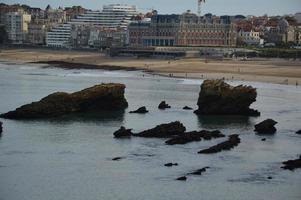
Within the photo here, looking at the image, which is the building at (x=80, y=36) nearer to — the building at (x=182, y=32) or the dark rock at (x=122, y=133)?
the building at (x=182, y=32)

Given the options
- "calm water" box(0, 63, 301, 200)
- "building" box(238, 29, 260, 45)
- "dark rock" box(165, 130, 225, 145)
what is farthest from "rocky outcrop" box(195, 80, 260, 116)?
"building" box(238, 29, 260, 45)

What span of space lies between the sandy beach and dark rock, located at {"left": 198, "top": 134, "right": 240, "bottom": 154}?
885 inches

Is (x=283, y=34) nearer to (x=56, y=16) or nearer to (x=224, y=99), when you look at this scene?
(x=56, y=16)

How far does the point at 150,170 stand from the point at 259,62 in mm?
42980

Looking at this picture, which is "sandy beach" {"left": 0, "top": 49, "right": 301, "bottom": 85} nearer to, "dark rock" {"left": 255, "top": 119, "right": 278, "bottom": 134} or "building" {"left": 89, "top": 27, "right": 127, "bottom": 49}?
"building" {"left": 89, "top": 27, "right": 127, "bottom": 49}

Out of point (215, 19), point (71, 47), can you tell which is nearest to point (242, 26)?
point (215, 19)

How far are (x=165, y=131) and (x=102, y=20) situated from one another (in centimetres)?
8023

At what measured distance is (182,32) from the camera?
264 feet

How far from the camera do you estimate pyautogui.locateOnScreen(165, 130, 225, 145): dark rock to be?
843 inches

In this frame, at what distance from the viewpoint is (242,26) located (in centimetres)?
9244

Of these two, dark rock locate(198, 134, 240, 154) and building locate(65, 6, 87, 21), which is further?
building locate(65, 6, 87, 21)

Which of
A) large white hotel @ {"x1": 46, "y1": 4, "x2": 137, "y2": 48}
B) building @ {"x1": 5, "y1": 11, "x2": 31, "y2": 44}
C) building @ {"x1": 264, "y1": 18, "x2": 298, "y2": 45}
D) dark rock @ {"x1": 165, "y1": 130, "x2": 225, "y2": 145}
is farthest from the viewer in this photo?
building @ {"x1": 5, "y1": 11, "x2": 31, "y2": 44}

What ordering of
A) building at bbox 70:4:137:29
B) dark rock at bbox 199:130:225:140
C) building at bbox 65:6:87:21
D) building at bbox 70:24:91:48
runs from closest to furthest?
dark rock at bbox 199:130:225:140
building at bbox 70:24:91:48
building at bbox 70:4:137:29
building at bbox 65:6:87:21

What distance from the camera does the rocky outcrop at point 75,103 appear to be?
26.4 m
